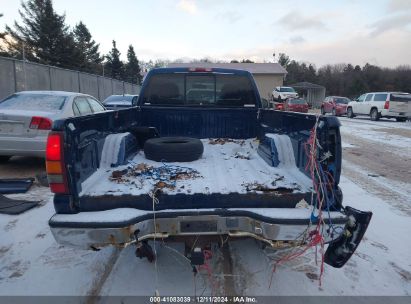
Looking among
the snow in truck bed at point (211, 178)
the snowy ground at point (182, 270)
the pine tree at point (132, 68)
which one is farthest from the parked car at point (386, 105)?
the pine tree at point (132, 68)

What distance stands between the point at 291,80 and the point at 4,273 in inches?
3285

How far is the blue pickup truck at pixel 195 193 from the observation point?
2598 mm

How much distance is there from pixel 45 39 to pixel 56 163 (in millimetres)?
49754

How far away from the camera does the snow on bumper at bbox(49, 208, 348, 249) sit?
2.56 m

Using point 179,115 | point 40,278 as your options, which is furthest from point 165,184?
point 179,115

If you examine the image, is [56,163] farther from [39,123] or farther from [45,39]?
[45,39]

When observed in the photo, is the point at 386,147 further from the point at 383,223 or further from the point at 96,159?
the point at 96,159

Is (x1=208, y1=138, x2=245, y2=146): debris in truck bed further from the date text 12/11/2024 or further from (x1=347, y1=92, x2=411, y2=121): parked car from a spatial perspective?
(x1=347, y1=92, x2=411, y2=121): parked car

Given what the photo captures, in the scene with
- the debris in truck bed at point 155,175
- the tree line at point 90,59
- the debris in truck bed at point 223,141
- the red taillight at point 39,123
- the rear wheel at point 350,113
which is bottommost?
the rear wheel at point 350,113

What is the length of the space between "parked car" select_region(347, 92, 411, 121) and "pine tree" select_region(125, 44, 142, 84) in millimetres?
59245

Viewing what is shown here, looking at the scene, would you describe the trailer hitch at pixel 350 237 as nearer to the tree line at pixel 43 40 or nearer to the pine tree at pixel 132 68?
the tree line at pixel 43 40


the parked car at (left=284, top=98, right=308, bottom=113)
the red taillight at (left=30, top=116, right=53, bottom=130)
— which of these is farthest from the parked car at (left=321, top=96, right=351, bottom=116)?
the red taillight at (left=30, top=116, right=53, bottom=130)

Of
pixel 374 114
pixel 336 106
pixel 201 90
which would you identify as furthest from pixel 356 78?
pixel 201 90

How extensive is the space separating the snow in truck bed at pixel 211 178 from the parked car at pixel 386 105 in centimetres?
2167
